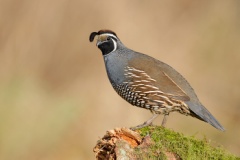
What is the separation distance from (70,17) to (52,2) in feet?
1.12

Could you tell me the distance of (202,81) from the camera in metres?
11.1

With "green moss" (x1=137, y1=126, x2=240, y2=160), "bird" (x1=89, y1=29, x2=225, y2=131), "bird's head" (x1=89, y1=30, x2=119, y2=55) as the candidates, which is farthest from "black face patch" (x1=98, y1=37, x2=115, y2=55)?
"green moss" (x1=137, y1=126, x2=240, y2=160)

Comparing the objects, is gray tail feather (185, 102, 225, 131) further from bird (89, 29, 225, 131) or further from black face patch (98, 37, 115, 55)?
black face patch (98, 37, 115, 55)

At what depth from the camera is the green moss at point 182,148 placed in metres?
4.64

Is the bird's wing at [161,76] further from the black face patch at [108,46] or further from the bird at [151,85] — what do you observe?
the black face patch at [108,46]

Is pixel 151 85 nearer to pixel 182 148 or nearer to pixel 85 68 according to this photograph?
pixel 182 148

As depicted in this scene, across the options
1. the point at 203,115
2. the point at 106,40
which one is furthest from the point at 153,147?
the point at 106,40

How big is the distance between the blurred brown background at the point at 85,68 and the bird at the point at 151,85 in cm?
242

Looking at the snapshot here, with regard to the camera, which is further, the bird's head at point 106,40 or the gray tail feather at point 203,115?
the bird's head at point 106,40

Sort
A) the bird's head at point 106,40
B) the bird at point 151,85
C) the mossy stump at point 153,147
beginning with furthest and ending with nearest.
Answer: the bird's head at point 106,40, the bird at point 151,85, the mossy stump at point 153,147

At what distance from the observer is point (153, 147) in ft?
15.3

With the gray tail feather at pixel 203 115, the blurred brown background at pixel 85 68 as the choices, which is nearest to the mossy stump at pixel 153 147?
the gray tail feather at pixel 203 115

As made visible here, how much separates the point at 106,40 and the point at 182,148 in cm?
225

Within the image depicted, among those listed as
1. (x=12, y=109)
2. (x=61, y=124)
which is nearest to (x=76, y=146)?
(x=61, y=124)
